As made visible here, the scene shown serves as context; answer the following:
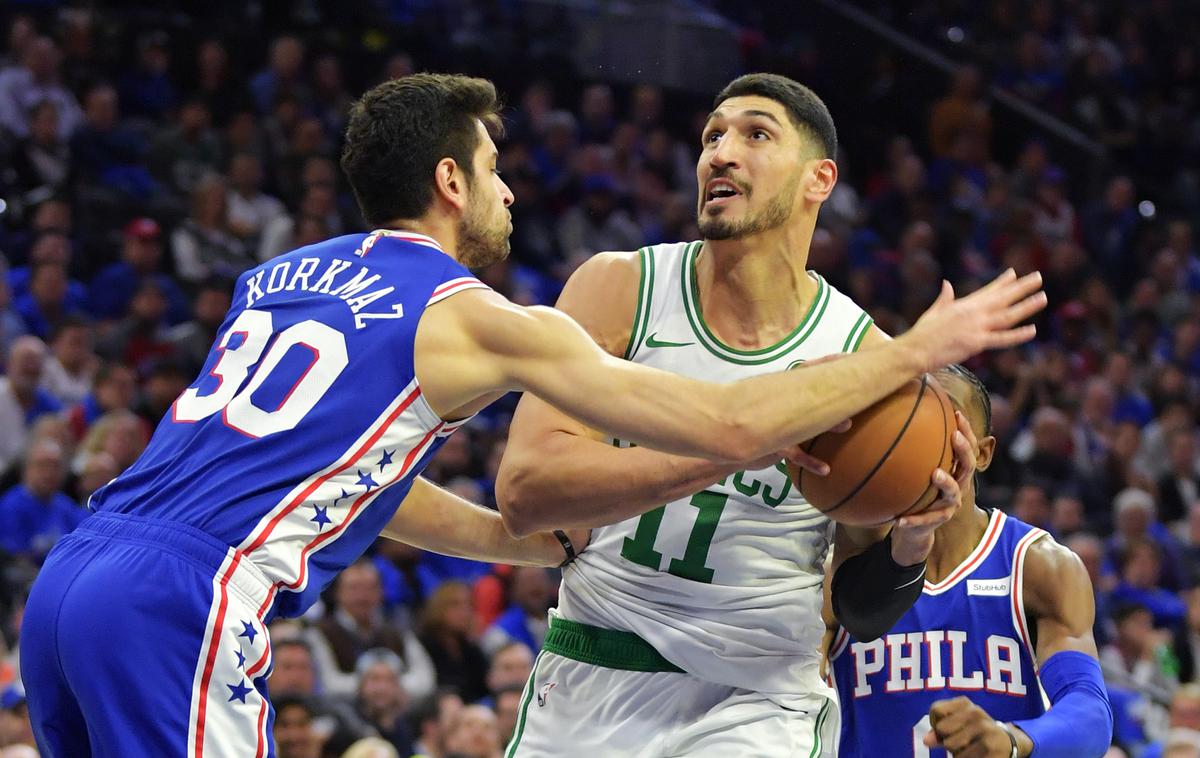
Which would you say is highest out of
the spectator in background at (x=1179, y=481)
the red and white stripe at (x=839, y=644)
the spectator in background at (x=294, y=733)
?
the red and white stripe at (x=839, y=644)

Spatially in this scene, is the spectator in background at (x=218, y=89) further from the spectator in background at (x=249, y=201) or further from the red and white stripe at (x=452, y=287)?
the red and white stripe at (x=452, y=287)

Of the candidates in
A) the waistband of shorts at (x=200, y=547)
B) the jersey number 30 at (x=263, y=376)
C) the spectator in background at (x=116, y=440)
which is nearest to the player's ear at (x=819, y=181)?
the jersey number 30 at (x=263, y=376)

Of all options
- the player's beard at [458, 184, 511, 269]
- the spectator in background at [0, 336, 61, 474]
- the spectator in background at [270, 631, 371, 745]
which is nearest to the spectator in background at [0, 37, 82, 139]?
the spectator in background at [0, 336, 61, 474]

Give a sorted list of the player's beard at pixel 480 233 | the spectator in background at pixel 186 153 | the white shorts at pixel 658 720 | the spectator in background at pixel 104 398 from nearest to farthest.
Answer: the player's beard at pixel 480 233 → the white shorts at pixel 658 720 → the spectator in background at pixel 104 398 → the spectator in background at pixel 186 153

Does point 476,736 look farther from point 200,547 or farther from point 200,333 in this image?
point 200,547

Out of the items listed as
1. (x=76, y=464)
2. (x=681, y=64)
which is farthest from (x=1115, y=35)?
(x=76, y=464)

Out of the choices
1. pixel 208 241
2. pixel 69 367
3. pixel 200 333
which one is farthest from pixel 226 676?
pixel 208 241

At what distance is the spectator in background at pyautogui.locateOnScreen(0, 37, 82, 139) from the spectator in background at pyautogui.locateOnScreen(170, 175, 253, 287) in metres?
1.19

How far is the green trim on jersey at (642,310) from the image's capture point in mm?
4074

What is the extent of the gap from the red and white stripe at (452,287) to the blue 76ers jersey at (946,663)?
186 cm

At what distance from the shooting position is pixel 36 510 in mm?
7816

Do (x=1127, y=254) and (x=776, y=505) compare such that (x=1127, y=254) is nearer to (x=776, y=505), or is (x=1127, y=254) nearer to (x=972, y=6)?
(x=972, y=6)

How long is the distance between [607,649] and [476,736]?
3.32 metres

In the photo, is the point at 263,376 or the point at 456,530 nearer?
the point at 263,376
